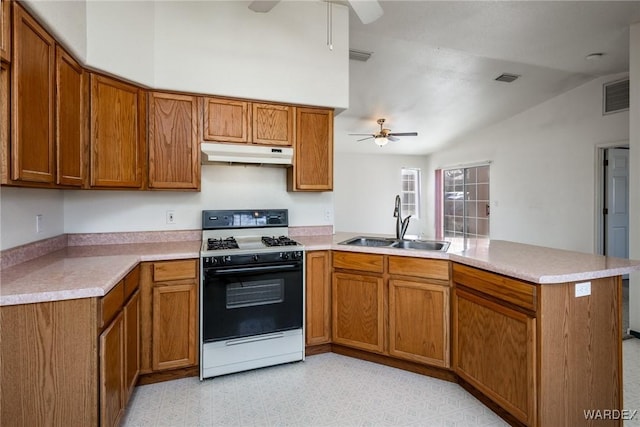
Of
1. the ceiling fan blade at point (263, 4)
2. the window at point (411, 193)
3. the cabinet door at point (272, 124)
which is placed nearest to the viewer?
the ceiling fan blade at point (263, 4)

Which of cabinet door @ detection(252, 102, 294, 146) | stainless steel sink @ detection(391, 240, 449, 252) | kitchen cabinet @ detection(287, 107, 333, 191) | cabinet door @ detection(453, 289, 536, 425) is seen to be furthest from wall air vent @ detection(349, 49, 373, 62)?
cabinet door @ detection(453, 289, 536, 425)

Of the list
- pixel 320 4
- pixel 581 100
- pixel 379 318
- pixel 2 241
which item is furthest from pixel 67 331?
pixel 581 100

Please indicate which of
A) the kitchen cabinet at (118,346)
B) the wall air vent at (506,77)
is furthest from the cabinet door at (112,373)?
the wall air vent at (506,77)

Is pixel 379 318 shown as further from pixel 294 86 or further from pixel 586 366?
pixel 294 86

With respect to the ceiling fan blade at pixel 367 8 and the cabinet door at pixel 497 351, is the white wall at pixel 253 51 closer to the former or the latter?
the ceiling fan blade at pixel 367 8

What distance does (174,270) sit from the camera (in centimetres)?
233

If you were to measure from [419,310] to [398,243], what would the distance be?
0.62m

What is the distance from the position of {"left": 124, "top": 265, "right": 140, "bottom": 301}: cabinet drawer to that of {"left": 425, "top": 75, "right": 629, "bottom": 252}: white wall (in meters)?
5.74

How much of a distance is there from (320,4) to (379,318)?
9.08 feet

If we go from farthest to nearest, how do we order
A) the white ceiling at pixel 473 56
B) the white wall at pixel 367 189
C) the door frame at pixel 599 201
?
the white wall at pixel 367 189 < the door frame at pixel 599 201 < the white ceiling at pixel 473 56

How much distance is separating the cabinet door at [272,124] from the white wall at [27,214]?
4.99 ft

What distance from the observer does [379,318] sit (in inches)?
101

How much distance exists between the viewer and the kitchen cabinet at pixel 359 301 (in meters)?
2.57

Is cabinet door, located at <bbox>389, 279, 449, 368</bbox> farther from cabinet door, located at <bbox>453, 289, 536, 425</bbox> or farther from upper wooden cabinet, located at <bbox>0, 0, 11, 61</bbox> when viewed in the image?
upper wooden cabinet, located at <bbox>0, 0, 11, 61</bbox>
